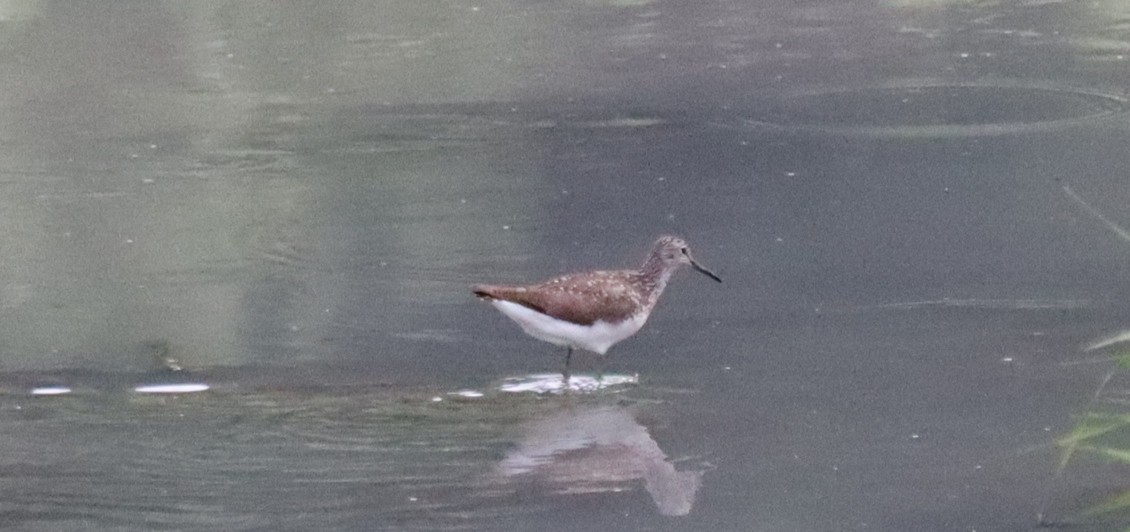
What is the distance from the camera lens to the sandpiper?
7.95 metres

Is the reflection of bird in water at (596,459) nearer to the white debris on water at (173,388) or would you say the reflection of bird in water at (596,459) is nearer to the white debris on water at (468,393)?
the white debris on water at (468,393)

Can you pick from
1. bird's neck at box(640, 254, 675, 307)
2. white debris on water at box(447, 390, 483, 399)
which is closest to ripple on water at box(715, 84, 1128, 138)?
bird's neck at box(640, 254, 675, 307)

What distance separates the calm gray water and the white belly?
151mm

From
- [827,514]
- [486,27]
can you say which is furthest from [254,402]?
[486,27]

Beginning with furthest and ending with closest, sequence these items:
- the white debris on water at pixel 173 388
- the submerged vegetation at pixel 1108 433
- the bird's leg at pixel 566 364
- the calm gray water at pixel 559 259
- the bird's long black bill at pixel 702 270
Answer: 1. the bird's long black bill at pixel 702 270
2. the bird's leg at pixel 566 364
3. the white debris on water at pixel 173 388
4. the calm gray water at pixel 559 259
5. the submerged vegetation at pixel 1108 433

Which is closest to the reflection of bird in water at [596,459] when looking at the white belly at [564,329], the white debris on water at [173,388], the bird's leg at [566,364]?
the bird's leg at [566,364]

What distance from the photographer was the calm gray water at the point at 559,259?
6668mm

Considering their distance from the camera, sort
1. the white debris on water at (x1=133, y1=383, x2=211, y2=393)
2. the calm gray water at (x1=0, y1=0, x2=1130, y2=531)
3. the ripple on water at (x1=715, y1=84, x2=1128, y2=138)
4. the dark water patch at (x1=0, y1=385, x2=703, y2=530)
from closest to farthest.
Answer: the dark water patch at (x1=0, y1=385, x2=703, y2=530) → the calm gray water at (x1=0, y1=0, x2=1130, y2=531) → the white debris on water at (x1=133, y1=383, x2=211, y2=393) → the ripple on water at (x1=715, y1=84, x2=1128, y2=138)

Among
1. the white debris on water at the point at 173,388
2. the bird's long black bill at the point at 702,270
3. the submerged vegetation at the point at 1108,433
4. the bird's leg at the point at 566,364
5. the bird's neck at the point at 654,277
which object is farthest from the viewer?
the bird's long black bill at the point at 702,270

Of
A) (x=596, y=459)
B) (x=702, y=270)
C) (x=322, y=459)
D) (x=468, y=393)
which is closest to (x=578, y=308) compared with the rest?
(x=468, y=393)

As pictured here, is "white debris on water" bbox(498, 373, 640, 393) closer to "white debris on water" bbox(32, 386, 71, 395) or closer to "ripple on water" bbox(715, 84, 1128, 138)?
"white debris on water" bbox(32, 386, 71, 395)

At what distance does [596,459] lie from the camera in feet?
22.4

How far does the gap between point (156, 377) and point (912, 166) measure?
15.0 feet

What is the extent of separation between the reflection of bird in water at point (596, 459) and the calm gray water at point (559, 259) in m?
0.02
